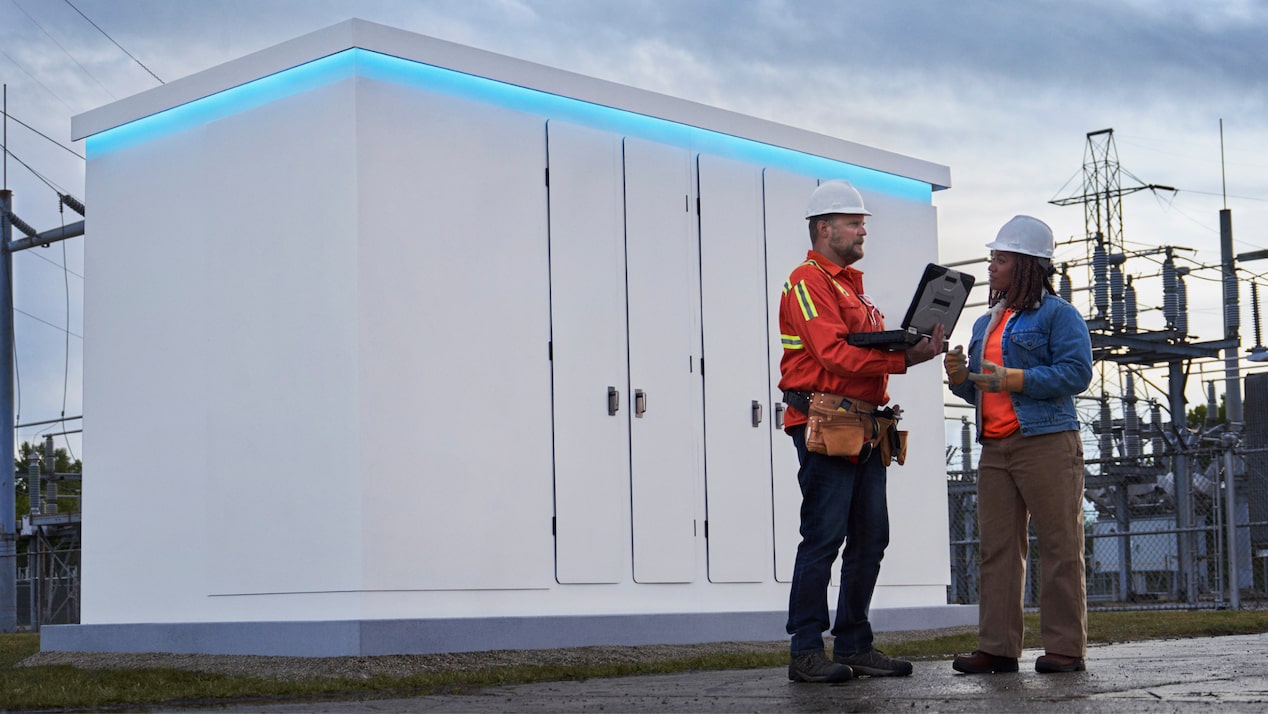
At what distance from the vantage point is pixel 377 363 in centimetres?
736

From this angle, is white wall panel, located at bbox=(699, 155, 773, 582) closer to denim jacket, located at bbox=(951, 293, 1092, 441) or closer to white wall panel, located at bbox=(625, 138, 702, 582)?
white wall panel, located at bbox=(625, 138, 702, 582)

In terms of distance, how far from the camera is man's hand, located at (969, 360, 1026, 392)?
5.54m

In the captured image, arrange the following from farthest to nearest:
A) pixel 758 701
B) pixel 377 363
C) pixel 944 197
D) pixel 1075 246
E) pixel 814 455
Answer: pixel 1075 246, pixel 944 197, pixel 377 363, pixel 814 455, pixel 758 701

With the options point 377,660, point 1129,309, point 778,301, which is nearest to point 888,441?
point 377,660

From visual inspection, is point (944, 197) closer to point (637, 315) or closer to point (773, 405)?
point (773, 405)

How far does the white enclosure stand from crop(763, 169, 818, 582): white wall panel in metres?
0.03

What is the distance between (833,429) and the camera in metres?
5.50

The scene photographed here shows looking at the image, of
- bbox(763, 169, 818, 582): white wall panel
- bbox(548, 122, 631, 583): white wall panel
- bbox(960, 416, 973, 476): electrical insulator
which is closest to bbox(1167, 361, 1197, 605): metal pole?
bbox(960, 416, 973, 476): electrical insulator

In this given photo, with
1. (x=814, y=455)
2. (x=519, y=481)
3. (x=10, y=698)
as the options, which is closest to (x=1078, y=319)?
(x=814, y=455)

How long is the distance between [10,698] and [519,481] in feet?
9.49

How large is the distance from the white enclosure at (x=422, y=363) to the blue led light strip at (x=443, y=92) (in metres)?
0.02

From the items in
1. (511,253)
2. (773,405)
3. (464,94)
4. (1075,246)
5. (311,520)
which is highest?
(1075,246)

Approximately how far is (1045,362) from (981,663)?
1.17 m

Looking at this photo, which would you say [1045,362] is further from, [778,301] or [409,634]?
[778,301]
